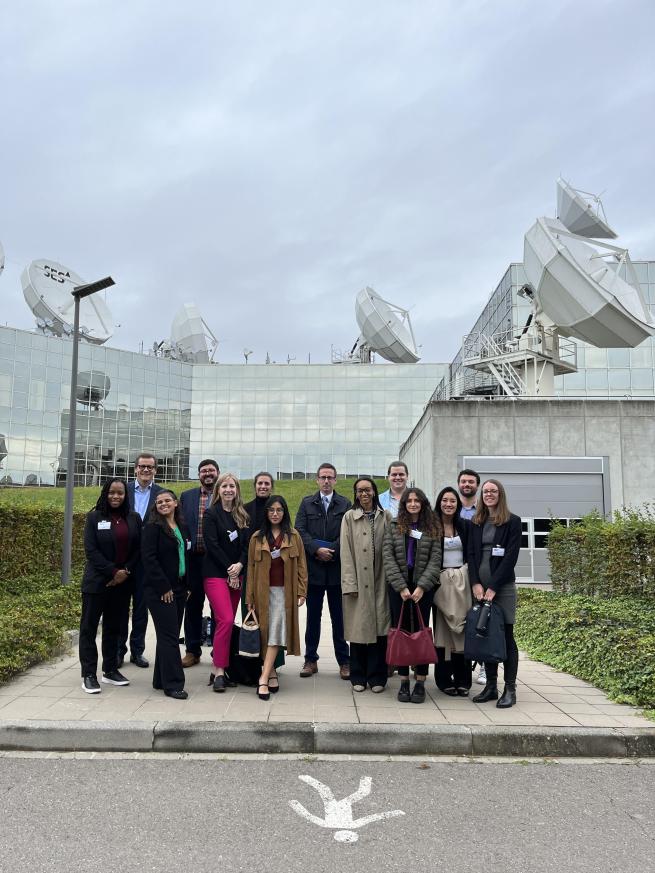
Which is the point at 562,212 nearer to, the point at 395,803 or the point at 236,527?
the point at 236,527

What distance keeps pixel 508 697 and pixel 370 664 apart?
4.40 ft

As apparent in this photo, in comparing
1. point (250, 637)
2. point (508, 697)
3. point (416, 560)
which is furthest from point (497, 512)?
point (250, 637)

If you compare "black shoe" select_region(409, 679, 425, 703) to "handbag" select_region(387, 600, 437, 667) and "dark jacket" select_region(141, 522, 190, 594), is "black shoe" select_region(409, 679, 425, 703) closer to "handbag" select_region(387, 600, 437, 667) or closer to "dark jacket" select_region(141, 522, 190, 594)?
"handbag" select_region(387, 600, 437, 667)

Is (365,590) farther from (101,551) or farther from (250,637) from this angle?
(101,551)

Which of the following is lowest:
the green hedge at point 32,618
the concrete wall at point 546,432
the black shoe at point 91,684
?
the black shoe at point 91,684

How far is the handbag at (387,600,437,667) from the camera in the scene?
5812mm

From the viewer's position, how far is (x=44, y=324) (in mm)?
51156

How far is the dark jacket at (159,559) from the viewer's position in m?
5.95

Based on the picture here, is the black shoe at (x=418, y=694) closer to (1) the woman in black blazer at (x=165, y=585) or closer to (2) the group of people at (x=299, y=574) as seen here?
(2) the group of people at (x=299, y=574)

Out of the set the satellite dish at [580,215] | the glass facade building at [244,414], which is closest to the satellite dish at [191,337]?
the glass facade building at [244,414]

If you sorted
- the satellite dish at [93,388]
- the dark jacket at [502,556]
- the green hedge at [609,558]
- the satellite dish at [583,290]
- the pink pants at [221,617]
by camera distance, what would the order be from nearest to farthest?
1. the dark jacket at [502,556]
2. the pink pants at [221,617]
3. the green hedge at [609,558]
4. the satellite dish at [583,290]
5. the satellite dish at [93,388]

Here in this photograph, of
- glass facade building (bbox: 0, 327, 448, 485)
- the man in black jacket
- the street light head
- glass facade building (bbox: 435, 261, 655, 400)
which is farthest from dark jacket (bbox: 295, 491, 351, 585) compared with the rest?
glass facade building (bbox: 0, 327, 448, 485)

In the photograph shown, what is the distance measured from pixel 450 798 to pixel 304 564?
104 inches

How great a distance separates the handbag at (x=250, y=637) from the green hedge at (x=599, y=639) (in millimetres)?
3451
